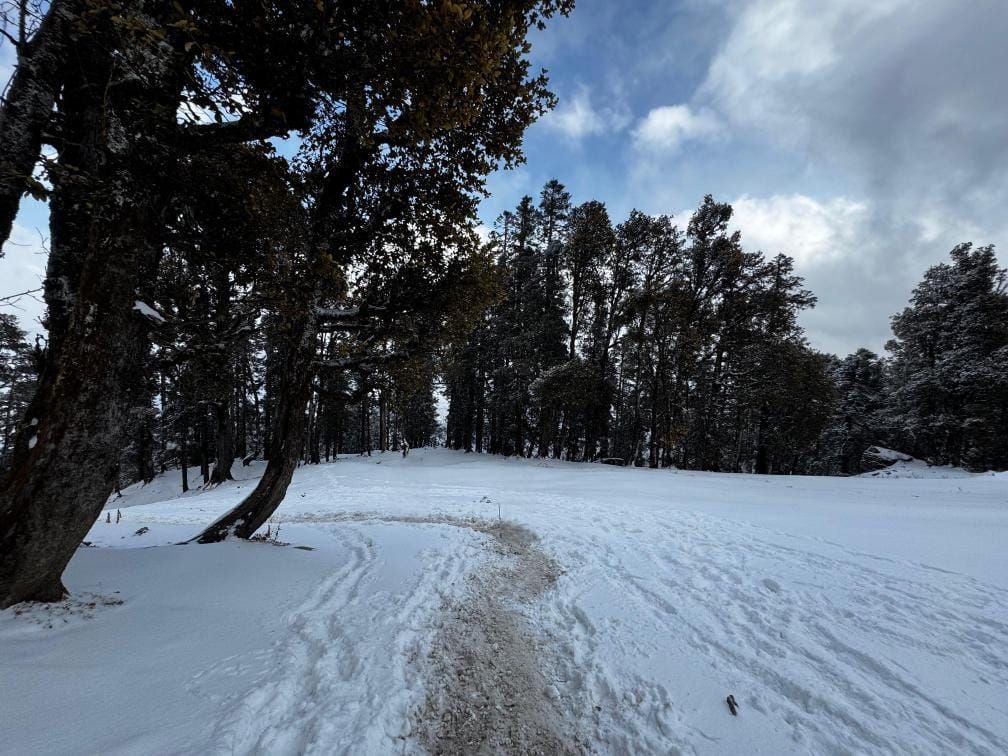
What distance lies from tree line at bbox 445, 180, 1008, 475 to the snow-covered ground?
14.5 m

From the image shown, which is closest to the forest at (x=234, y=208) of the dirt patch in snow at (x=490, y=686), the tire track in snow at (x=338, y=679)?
the tire track in snow at (x=338, y=679)

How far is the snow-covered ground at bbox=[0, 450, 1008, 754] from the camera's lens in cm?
254

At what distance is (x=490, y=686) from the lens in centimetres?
332

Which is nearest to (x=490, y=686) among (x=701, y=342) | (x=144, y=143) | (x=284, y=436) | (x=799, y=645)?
(x=799, y=645)

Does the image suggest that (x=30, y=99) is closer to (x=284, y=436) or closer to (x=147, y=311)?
(x=147, y=311)

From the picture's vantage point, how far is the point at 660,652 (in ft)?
12.3

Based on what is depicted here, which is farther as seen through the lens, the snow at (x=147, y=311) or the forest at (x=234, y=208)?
the snow at (x=147, y=311)

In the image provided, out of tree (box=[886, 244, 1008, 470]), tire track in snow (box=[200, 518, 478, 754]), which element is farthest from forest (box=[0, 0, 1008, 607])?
tree (box=[886, 244, 1008, 470])

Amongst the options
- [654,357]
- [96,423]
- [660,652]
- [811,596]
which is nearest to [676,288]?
[654,357]

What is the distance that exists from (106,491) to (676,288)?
22.1 meters

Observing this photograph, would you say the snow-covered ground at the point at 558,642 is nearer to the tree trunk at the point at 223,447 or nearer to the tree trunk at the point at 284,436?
the tree trunk at the point at 284,436

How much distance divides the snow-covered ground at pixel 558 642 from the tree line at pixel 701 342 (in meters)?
14.5

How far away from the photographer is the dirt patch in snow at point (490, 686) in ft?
9.12

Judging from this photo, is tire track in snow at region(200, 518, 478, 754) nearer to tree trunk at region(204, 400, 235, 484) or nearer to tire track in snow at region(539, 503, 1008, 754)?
tire track in snow at region(539, 503, 1008, 754)
